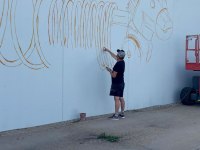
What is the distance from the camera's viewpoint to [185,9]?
13930 millimetres

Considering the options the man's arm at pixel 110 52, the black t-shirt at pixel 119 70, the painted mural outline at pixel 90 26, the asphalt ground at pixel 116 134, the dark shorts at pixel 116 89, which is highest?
the painted mural outline at pixel 90 26

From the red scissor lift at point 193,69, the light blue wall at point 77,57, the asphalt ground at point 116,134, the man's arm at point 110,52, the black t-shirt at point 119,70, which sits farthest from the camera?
the red scissor lift at point 193,69

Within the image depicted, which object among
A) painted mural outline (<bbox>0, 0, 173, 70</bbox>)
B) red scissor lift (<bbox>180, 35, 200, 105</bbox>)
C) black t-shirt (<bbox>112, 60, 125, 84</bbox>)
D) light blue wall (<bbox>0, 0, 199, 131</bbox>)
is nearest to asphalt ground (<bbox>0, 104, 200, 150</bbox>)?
light blue wall (<bbox>0, 0, 199, 131</bbox>)

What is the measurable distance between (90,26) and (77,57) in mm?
893

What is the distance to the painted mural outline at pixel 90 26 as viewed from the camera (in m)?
8.32

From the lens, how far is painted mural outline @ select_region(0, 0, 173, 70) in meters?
8.32

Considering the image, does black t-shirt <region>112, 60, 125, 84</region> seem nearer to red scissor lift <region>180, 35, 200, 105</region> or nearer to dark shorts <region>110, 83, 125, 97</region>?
dark shorts <region>110, 83, 125, 97</region>

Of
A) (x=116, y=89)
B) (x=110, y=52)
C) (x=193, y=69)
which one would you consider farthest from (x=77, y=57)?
(x=193, y=69)

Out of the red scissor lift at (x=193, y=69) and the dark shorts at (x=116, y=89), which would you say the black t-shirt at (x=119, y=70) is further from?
the red scissor lift at (x=193, y=69)

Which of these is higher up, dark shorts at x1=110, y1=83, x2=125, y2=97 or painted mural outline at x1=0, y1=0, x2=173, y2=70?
painted mural outline at x1=0, y1=0, x2=173, y2=70

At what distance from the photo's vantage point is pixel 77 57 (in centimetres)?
975

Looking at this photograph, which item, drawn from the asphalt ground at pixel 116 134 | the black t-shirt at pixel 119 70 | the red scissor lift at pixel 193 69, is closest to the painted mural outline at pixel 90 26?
the black t-shirt at pixel 119 70

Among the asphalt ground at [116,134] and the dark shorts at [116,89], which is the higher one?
the dark shorts at [116,89]

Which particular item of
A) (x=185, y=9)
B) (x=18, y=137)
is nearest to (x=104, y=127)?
(x=18, y=137)
